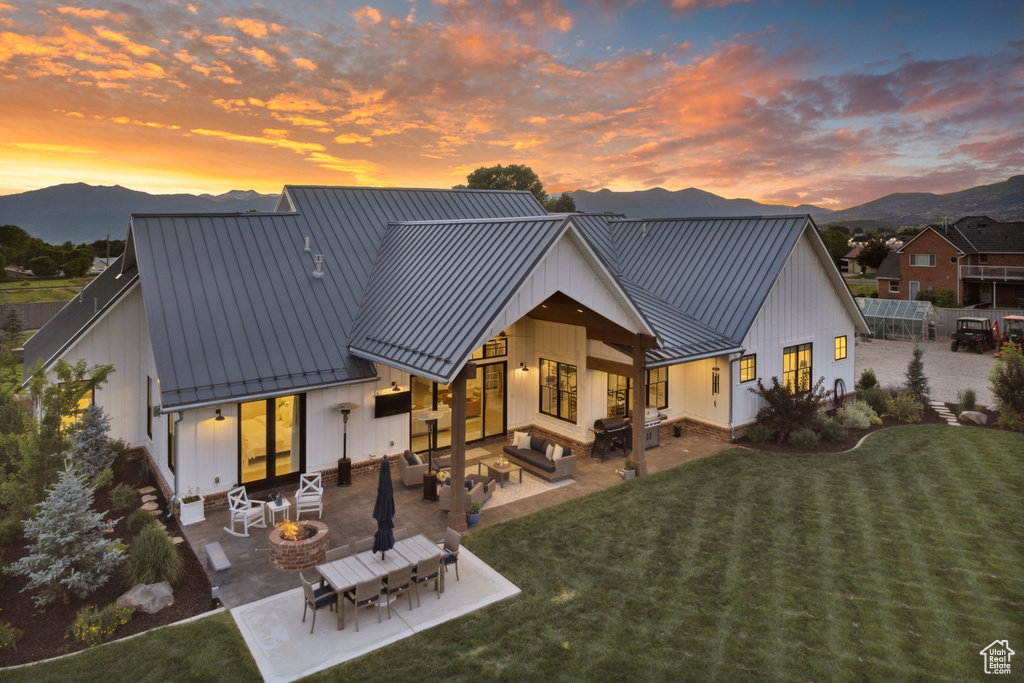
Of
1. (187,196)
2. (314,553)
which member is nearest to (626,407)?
(314,553)

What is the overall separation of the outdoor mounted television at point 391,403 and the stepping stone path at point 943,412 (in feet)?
58.3

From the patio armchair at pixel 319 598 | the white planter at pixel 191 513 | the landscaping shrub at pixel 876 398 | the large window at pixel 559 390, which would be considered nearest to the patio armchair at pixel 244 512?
the white planter at pixel 191 513

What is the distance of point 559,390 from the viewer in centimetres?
1656

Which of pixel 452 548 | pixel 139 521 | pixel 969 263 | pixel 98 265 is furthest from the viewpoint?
pixel 98 265

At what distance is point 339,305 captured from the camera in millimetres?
14992

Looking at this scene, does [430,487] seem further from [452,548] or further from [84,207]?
[84,207]

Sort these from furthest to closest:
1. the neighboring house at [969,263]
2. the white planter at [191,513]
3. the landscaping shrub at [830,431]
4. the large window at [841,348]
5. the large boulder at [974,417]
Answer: the neighboring house at [969,263] < the large window at [841,348] < the large boulder at [974,417] < the landscaping shrub at [830,431] < the white planter at [191,513]

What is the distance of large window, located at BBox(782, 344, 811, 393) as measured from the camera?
733 inches

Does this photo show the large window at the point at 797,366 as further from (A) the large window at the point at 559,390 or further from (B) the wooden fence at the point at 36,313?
(B) the wooden fence at the point at 36,313

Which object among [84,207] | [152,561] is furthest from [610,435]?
[84,207]

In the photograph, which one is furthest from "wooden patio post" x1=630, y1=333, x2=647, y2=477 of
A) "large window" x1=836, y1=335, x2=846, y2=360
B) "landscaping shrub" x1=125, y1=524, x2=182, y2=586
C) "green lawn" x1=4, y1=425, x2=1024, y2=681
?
"large window" x1=836, y1=335, x2=846, y2=360

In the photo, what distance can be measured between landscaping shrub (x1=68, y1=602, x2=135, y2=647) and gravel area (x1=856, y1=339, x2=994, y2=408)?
26.6m

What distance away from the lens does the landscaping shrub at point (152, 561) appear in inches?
349

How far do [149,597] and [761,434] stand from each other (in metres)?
15.5
